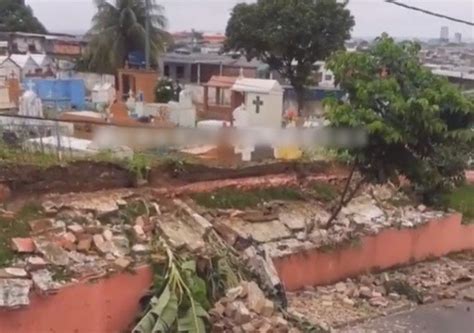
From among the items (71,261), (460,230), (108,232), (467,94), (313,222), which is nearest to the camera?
(71,261)

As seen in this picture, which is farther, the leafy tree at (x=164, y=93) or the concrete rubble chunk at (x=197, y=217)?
the leafy tree at (x=164, y=93)

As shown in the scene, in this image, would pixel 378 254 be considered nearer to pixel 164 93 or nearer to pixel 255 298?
pixel 255 298

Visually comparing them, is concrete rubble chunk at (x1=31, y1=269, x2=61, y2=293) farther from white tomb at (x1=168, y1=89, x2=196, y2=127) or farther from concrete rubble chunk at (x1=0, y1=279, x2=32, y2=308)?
white tomb at (x1=168, y1=89, x2=196, y2=127)

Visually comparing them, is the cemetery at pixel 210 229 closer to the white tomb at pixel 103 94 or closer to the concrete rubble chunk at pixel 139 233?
the concrete rubble chunk at pixel 139 233

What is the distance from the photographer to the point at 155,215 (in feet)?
29.3

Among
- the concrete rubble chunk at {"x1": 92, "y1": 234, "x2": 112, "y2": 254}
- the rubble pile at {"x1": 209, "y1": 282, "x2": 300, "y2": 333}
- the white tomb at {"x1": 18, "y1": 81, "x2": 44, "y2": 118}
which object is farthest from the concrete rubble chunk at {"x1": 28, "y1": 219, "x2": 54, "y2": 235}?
the white tomb at {"x1": 18, "y1": 81, "x2": 44, "y2": 118}

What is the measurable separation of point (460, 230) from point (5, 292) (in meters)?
8.80

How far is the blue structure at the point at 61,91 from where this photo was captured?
84.1ft

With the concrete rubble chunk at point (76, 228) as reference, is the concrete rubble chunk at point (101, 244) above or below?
below

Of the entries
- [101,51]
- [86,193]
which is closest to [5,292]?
[86,193]

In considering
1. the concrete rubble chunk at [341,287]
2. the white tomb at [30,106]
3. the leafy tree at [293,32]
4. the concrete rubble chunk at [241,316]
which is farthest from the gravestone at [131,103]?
the concrete rubble chunk at [241,316]

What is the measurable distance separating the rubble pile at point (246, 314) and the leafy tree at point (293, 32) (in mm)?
22555

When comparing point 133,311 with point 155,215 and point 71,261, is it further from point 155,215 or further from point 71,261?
point 155,215

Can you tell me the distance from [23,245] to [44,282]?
2.29 ft
